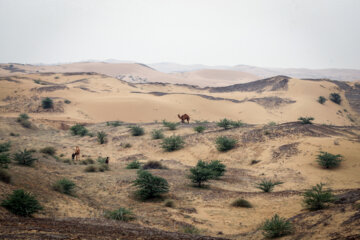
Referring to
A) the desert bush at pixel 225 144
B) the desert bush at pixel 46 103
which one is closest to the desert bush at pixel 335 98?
the desert bush at pixel 225 144

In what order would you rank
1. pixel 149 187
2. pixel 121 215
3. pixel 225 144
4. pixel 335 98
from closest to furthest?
1. pixel 121 215
2. pixel 149 187
3. pixel 225 144
4. pixel 335 98

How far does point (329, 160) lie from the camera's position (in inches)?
523

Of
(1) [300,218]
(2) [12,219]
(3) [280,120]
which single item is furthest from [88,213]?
(3) [280,120]

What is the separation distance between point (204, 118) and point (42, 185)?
1097 inches

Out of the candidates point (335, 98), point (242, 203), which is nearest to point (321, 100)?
point (335, 98)

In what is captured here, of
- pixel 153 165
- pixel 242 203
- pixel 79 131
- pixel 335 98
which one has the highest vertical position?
pixel 335 98

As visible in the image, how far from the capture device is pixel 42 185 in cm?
867

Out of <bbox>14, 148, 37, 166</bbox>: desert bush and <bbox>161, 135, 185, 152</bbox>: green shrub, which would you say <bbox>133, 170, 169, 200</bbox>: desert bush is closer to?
<bbox>14, 148, 37, 166</bbox>: desert bush

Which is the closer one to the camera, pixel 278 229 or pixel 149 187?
pixel 278 229

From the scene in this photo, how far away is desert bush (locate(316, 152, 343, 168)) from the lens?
13234 mm

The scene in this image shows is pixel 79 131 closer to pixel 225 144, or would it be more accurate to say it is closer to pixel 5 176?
pixel 225 144

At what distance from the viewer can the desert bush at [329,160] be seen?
521 inches

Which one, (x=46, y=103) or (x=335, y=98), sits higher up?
(x=335, y=98)

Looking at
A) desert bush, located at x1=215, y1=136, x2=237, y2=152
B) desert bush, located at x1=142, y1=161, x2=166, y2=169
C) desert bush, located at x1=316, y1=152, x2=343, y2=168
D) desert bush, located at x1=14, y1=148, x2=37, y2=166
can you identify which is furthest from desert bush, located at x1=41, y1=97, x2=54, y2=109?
desert bush, located at x1=316, y1=152, x2=343, y2=168
